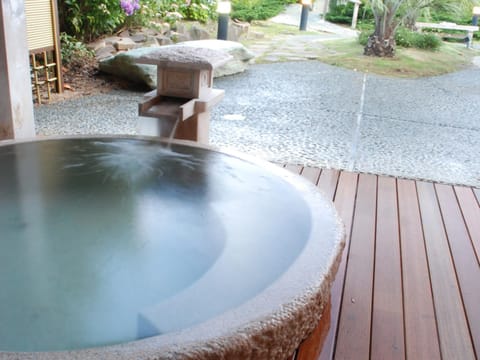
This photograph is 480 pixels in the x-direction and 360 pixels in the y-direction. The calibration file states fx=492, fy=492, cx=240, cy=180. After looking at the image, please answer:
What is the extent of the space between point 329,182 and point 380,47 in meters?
7.02

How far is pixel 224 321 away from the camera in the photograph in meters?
1.23

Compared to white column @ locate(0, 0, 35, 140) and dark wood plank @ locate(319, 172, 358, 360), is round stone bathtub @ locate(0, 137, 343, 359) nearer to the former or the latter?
dark wood plank @ locate(319, 172, 358, 360)

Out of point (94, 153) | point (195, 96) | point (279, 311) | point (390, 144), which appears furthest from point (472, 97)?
point (279, 311)

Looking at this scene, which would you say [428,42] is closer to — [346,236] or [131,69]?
[131,69]

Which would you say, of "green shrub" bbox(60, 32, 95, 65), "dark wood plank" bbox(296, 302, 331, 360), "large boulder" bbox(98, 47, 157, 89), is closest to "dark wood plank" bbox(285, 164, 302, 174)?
"dark wood plank" bbox(296, 302, 331, 360)

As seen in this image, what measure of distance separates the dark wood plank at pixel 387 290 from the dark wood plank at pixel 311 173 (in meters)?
0.48

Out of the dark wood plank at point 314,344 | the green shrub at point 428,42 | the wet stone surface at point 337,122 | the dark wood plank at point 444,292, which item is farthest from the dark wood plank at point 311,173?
the green shrub at point 428,42

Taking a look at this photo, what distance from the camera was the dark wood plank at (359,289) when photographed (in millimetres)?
1725

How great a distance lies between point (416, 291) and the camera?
2059 millimetres

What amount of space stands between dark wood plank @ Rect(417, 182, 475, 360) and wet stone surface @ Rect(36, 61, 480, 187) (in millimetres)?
808

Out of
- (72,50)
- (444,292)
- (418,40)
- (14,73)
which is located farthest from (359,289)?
(418,40)

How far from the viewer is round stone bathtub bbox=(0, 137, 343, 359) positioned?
4.09ft

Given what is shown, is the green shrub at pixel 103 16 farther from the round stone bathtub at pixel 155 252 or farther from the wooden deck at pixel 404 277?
the wooden deck at pixel 404 277

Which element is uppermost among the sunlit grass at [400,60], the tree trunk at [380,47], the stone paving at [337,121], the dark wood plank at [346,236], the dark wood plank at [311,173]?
the tree trunk at [380,47]
